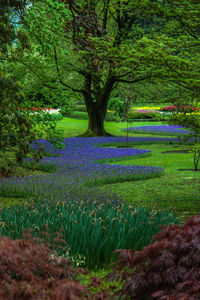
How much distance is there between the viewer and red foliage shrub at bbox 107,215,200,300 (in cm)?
244

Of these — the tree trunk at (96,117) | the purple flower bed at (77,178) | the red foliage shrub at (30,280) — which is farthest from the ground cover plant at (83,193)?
the tree trunk at (96,117)

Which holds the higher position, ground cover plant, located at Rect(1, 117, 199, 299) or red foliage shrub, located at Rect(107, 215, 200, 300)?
red foliage shrub, located at Rect(107, 215, 200, 300)

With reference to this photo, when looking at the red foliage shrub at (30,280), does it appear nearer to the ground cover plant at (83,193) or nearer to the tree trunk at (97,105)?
the ground cover plant at (83,193)

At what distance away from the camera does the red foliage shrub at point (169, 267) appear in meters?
2.44

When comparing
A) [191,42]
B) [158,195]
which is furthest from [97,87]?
[191,42]

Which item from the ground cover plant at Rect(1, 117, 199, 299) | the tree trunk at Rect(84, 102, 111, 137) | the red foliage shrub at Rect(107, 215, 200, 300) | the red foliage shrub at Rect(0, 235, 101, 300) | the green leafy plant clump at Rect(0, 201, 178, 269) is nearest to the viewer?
the red foliage shrub at Rect(0, 235, 101, 300)

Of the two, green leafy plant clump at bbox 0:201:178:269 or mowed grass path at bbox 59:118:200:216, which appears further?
mowed grass path at bbox 59:118:200:216

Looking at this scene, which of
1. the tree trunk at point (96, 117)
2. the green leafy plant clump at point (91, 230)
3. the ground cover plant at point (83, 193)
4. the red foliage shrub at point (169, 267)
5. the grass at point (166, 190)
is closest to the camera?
the red foliage shrub at point (169, 267)

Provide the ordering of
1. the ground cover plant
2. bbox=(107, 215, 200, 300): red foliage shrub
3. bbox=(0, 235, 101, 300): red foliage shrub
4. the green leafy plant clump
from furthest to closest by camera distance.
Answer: the ground cover plant, the green leafy plant clump, bbox=(107, 215, 200, 300): red foliage shrub, bbox=(0, 235, 101, 300): red foliage shrub

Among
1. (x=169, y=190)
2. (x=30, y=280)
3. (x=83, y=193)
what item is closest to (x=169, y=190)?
(x=169, y=190)

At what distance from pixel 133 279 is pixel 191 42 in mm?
4746

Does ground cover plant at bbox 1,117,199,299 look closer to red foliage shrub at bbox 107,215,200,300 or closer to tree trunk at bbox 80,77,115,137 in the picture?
red foliage shrub at bbox 107,215,200,300

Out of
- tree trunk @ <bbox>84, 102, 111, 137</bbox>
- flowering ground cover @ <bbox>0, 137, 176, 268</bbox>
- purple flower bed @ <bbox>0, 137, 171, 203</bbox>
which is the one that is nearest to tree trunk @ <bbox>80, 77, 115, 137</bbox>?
tree trunk @ <bbox>84, 102, 111, 137</bbox>

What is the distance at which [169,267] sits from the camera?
2.55m
